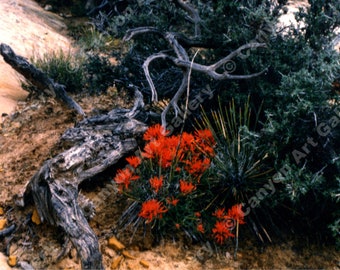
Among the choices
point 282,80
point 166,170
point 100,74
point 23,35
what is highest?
point 282,80

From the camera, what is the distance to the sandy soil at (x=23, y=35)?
684cm

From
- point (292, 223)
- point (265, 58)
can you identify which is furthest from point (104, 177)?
point (265, 58)

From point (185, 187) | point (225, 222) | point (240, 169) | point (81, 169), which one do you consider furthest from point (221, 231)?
point (81, 169)

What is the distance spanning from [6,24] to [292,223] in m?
6.86

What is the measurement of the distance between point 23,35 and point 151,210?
610 cm

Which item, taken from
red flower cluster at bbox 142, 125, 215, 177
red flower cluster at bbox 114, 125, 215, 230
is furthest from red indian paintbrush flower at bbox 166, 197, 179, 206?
red flower cluster at bbox 142, 125, 215, 177

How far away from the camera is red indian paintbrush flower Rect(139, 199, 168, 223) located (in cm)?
389

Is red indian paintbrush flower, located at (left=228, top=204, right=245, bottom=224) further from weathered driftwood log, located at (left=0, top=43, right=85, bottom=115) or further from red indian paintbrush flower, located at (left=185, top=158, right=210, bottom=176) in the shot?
weathered driftwood log, located at (left=0, top=43, right=85, bottom=115)

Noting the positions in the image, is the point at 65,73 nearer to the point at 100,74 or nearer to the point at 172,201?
the point at 100,74

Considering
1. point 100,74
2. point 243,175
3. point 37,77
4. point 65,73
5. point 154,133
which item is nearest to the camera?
point 243,175

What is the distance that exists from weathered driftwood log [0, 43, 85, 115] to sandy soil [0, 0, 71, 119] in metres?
0.52

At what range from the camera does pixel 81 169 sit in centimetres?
442

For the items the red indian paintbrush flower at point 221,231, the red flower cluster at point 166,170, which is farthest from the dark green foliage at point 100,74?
the red indian paintbrush flower at point 221,231

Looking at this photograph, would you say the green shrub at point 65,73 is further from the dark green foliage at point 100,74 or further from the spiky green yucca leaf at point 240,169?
the spiky green yucca leaf at point 240,169
